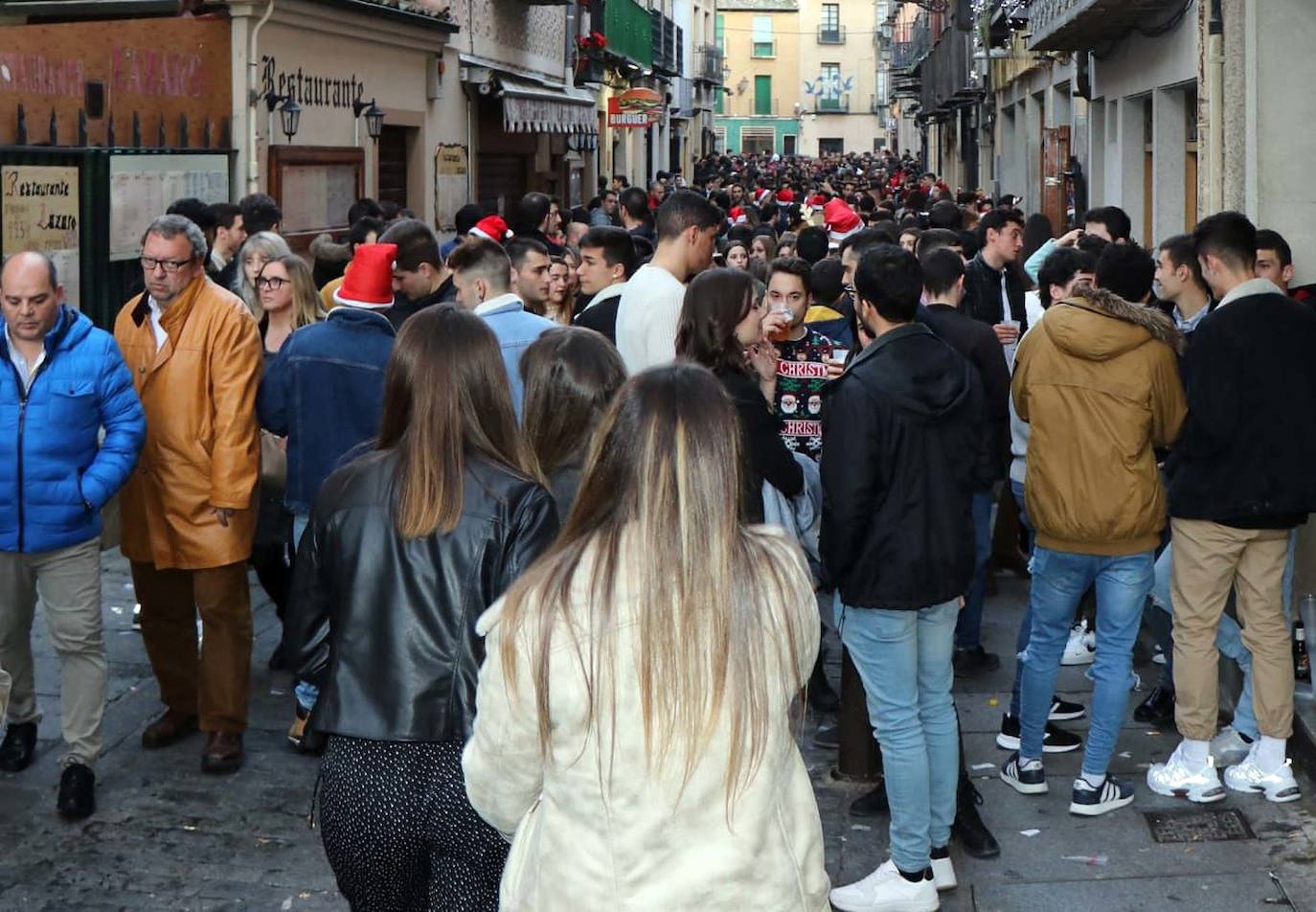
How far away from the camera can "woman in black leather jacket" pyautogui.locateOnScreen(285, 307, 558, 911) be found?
352 cm

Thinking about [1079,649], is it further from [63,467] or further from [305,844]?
[63,467]

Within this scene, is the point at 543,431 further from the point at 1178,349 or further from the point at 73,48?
the point at 73,48

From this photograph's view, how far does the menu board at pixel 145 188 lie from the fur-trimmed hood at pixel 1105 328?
22.8 ft

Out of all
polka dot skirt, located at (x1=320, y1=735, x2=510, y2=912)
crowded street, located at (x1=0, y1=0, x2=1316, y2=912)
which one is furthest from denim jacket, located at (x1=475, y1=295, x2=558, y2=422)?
polka dot skirt, located at (x1=320, y1=735, x2=510, y2=912)

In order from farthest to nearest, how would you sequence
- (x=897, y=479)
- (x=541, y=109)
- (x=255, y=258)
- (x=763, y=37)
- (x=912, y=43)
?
(x=763, y=37) → (x=912, y=43) → (x=541, y=109) → (x=255, y=258) → (x=897, y=479)

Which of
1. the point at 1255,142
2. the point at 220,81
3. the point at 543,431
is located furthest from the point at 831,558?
the point at 220,81

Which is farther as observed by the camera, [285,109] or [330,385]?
[285,109]

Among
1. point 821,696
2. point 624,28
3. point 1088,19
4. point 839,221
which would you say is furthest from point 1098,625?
point 624,28

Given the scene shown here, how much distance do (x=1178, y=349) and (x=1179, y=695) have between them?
1207 mm

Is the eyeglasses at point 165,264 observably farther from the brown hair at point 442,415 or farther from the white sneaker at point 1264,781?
the white sneaker at point 1264,781

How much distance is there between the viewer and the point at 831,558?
4.77 metres

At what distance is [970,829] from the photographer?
535 centimetres

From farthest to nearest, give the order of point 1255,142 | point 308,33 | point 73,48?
point 308,33
point 73,48
point 1255,142

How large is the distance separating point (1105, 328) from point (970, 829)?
5.35 ft
